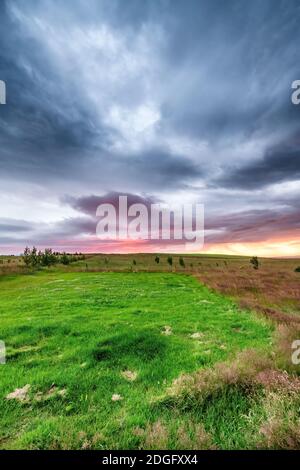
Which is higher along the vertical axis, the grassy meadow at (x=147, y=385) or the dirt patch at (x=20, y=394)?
the grassy meadow at (x=147, y=385)

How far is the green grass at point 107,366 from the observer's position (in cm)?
470

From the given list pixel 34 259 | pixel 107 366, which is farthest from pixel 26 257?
pixel 107 366

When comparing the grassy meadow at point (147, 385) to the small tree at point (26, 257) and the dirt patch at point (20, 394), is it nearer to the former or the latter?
the dirt patch at point (20, 394)

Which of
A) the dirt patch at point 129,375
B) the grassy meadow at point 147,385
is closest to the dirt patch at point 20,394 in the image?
the grassy meadow at point 147,385

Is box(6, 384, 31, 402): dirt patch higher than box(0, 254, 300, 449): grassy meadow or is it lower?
lower

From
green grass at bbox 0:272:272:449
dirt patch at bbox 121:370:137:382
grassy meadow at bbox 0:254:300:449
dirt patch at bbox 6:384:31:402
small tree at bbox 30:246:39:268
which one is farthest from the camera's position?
small tree at bbox 30:246:39:268

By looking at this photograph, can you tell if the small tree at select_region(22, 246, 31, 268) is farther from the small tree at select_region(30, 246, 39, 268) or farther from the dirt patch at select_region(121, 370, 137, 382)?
the dirt patch at select_region(121, 370, 137, 382)

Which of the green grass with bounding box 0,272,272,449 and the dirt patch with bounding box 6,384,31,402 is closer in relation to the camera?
the green grass with bounding box 0,272,272,449

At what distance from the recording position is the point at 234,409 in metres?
5.15

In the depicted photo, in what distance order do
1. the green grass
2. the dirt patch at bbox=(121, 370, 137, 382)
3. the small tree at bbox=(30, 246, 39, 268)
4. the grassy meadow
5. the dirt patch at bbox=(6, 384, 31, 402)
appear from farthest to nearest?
1. the small tree at bbox=(30, 246, 39, 268)
2. the dirt patch at bbox=(121, 370, 137, 382)
3. the dirt patch at bbox=(6, 384, 31, 402)
4. the green grass
5. the grassy meadow

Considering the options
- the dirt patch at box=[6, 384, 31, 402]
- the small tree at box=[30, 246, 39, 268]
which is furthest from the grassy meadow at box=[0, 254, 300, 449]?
the small tree at box=[30, 246, 39, 268]

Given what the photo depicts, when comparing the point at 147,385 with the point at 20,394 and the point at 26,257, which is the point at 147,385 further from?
the point at 26,257

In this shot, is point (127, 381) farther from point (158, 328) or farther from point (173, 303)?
point (173, 303)

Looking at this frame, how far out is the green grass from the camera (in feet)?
15.4
